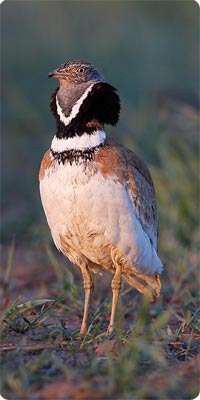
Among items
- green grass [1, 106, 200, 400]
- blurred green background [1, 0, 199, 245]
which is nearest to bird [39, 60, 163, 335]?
green grass [1, 106, 200, 400]

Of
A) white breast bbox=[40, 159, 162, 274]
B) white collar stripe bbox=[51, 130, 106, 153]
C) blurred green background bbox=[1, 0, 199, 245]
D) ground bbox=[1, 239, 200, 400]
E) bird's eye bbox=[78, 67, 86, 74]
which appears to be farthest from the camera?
blurred green background bbox=[1, 0, 199, 245]

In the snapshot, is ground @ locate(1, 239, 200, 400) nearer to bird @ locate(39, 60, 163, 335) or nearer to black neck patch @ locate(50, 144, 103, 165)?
bird @ locate(39, 60, 163, 335)

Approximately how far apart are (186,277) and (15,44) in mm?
10316

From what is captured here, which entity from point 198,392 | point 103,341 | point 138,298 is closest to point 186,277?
point 138,298

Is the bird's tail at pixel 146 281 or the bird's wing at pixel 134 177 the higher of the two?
the bird's wing at pixel 134 177

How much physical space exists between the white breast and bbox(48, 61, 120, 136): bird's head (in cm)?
33

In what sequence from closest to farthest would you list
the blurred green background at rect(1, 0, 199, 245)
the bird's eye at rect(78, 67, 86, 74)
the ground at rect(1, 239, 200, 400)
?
the ground at rect(1, 239, 200, 400)
the bird's eye at rect(78, 67, 86, 74)
the blurred green background at rect(1, 0, 199, 245)

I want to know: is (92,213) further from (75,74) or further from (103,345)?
(75,74)

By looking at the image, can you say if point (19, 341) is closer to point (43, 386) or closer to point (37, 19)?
point (43, 386)

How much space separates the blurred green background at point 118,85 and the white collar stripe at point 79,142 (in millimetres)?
2835

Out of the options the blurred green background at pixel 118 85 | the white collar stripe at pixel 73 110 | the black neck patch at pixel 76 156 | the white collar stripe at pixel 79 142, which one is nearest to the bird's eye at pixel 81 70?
the white collar stripe at pixel 73 110

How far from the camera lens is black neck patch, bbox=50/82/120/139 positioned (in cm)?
482

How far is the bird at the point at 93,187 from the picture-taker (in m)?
4.64

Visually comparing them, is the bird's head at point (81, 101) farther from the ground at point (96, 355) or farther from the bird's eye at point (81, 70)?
the ground at point (96, 355)
